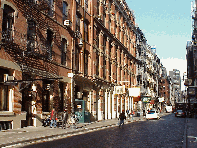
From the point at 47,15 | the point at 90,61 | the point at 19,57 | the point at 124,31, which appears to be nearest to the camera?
the point at 19,57

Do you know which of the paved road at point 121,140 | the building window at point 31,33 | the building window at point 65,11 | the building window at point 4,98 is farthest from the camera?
the building window at point 65,11

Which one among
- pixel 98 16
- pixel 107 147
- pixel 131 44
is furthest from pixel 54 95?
pixel 131 44

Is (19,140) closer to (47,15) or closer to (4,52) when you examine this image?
(4,52)

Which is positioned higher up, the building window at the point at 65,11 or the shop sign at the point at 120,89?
the building window at the point at 65,11

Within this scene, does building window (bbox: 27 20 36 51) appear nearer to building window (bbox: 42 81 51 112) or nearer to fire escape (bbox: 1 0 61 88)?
fire escape (bbox: 1 0 61 88)

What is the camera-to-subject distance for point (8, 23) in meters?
22.4

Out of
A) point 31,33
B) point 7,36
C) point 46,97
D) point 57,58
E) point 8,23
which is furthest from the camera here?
point 57,58

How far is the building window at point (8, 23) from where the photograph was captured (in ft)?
70.2

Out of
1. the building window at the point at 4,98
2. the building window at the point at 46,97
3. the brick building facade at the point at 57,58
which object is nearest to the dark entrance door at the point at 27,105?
the brick building facade at the point at 57,58

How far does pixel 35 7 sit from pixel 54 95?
325 inches

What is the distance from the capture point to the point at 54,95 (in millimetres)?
28734

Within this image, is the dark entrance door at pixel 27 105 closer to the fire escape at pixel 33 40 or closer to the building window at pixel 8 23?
the fire escape at pixel 33 40

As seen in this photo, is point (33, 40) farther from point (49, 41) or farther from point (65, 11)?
point (65, 11)

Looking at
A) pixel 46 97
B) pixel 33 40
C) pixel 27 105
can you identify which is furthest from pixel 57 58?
pixel 27 105
